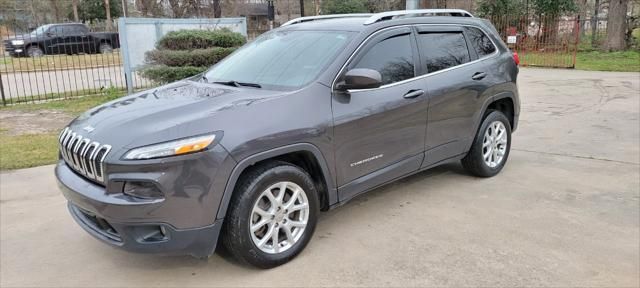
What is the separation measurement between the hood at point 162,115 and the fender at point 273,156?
269 mm

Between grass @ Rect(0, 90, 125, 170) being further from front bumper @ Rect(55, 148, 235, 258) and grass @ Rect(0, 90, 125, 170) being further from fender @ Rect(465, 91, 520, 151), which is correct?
fender @ Rect(465, 91, 520, 151)

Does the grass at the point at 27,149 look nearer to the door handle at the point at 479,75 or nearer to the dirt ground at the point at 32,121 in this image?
the dirt ground at the point at 32,121

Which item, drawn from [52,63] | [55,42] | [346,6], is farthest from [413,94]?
[346,6]

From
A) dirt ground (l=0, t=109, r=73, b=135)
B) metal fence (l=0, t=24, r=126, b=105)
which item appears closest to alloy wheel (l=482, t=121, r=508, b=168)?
dirt ground (l=0, t=109, r=73, b=135)

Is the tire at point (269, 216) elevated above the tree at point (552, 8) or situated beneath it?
situated beneath

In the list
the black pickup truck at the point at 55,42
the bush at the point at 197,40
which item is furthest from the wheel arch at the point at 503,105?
the black pickup truck at the point at 55,42

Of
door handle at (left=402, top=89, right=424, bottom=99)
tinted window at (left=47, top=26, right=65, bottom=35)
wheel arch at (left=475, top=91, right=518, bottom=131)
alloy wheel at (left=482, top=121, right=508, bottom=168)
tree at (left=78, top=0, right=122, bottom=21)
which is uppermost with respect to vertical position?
tree at (left=78, top=0, right=122, bottom=21)

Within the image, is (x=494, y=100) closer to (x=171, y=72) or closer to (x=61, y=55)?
(x=171, y=72)

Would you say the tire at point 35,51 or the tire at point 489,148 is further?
the tire at point 35,51

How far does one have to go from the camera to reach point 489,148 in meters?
5.36

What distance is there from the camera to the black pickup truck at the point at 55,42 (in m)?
20.7

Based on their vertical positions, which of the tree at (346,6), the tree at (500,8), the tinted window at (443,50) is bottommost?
the tinted window at (443,50)

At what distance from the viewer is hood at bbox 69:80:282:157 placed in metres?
3.06

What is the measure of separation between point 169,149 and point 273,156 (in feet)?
2.24
